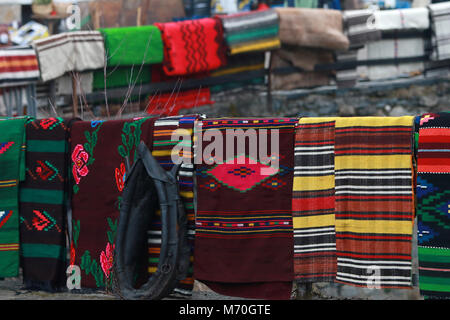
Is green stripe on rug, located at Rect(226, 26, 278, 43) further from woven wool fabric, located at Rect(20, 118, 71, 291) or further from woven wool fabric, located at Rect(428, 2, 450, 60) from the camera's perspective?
woven wool fabric, located at Rect(20, 118, 71, 291)

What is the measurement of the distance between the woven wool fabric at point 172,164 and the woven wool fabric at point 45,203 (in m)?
0.63

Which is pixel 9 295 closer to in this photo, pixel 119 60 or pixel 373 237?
pixel 373 237

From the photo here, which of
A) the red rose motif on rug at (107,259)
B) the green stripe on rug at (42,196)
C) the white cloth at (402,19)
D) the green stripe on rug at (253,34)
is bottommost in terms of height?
the red rose motif on rug at (107,259)

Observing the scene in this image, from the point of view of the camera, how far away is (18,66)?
21.5 ft

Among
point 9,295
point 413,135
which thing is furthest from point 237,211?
point 9,295

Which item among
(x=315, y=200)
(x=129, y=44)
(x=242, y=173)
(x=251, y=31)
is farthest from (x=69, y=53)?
(x=315, y=200)

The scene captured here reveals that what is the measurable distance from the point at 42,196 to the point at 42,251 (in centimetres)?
35

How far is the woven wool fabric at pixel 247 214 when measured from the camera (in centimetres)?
341

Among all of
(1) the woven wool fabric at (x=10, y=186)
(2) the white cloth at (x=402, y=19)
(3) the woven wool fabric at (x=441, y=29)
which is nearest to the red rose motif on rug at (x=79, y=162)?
(1) the woven wool fabric at (x=10, y=186)

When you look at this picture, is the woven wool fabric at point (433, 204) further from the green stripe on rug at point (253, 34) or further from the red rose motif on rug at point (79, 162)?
the green stripe on rug at point (253, 34)

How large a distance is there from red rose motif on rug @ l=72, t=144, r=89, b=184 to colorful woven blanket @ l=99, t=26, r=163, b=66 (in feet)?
10.5

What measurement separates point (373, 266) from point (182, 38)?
4.61 metres

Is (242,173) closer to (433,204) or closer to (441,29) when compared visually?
(433,204)

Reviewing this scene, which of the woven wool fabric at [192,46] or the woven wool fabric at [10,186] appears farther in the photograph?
the woven wool fabric at [192,46]
